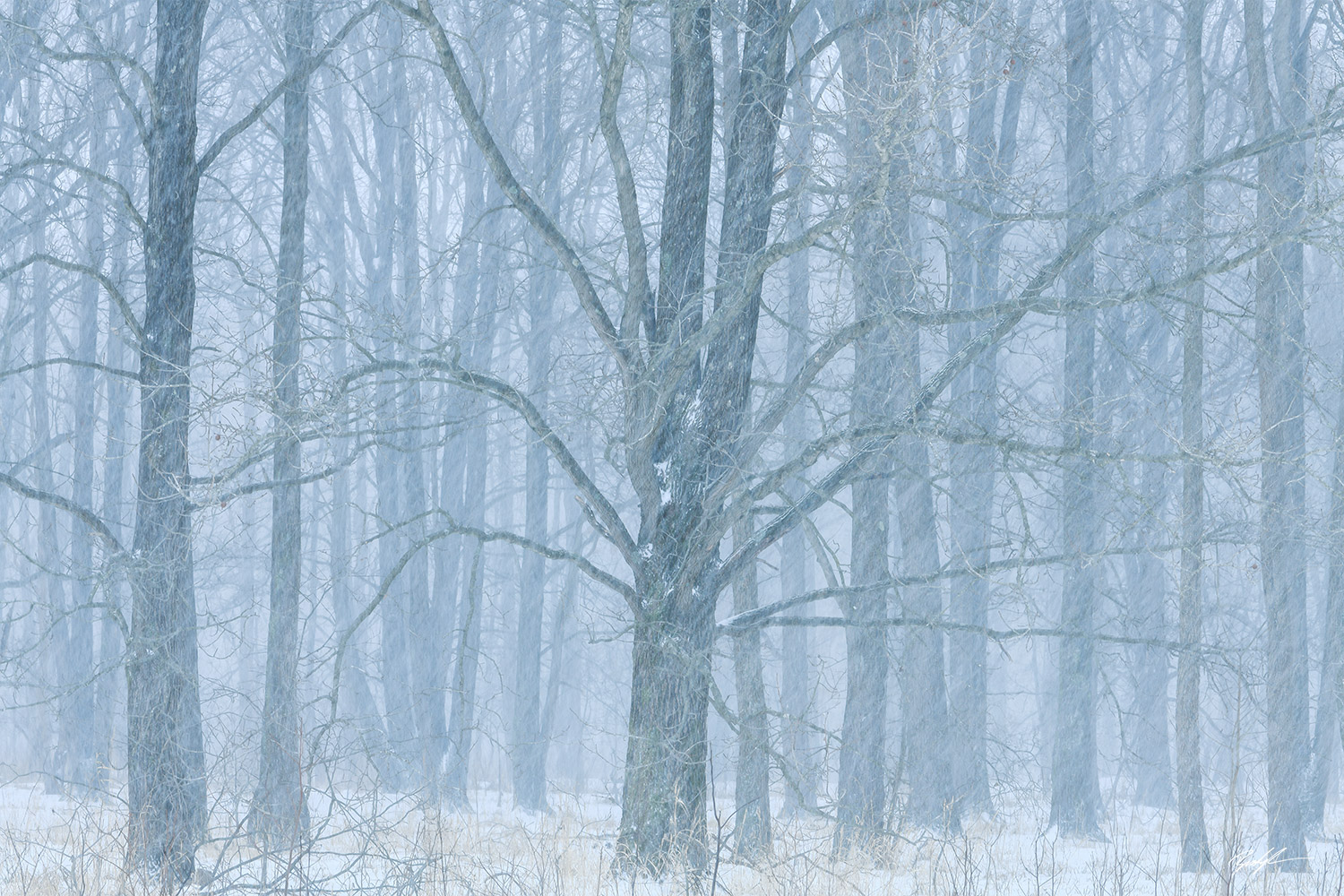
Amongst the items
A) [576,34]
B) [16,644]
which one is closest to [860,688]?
[576,34]

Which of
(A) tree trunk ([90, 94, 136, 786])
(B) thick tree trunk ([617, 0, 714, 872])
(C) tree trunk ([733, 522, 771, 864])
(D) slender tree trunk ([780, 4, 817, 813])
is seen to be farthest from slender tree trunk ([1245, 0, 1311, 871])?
(A) tree trunk ([90, 94, 136, 786])

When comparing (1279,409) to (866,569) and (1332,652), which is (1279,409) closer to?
(866,569)

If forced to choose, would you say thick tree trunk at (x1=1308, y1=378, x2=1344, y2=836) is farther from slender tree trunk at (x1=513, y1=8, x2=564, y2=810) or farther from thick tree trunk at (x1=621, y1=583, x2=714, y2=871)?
slender tree trunk at (x1=513, y1=8, x2=564, y2=810)

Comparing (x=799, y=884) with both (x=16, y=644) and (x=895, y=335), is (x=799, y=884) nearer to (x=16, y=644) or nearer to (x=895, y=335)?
(x=895, y=335)

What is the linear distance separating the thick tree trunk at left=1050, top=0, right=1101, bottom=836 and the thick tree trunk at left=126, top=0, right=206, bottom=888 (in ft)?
29.3

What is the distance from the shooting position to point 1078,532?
575 inches

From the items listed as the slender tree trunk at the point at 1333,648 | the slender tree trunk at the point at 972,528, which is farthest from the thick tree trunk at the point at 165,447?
the slender tree trunk at the point at 972,528

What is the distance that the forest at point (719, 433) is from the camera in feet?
25.7

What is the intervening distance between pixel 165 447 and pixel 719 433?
4057 millimetres

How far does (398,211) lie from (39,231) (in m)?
5.98

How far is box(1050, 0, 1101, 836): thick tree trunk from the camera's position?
14523mm

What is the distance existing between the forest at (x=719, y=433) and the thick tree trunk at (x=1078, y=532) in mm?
88

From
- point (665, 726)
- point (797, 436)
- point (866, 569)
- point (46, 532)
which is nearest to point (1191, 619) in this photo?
point (866, 569)

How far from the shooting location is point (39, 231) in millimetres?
20469
